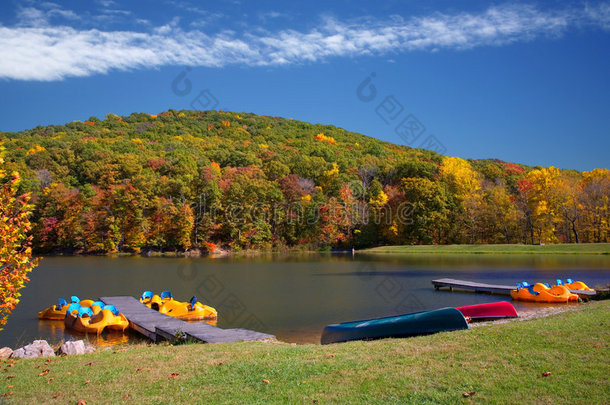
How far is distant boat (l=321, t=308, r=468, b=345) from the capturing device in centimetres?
1009

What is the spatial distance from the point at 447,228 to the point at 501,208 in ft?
21.7

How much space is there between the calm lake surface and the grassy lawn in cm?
1174

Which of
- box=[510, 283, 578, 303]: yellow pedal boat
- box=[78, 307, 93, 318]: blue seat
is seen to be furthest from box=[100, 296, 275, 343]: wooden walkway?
box=[510, 283, 578, 303]: yellow pedal boat

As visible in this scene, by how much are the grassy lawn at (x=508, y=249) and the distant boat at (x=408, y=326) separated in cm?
4081

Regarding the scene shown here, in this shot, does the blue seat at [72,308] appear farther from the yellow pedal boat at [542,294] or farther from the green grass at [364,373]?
the yellow pedal boat at [542,294]

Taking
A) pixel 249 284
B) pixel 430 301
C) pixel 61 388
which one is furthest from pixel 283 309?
pixel 61 388

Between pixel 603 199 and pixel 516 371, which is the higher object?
pixel 603 199

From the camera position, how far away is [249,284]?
1013 inches

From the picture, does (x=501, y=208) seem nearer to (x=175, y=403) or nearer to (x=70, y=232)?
(x=70, y=232)

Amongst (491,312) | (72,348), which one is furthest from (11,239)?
(491,312)

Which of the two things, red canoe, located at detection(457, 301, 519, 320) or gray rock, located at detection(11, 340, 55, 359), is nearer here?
gray rock, located at detection(11, 340, 55, 359)

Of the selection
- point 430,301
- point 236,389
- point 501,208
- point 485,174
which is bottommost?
point 430,301

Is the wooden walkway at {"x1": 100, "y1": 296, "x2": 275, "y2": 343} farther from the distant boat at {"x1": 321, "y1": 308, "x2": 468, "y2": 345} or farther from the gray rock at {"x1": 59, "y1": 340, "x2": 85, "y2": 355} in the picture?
the gray rock at {"x1": 59, "y1": 340, "x2": 85, "y2": 355}

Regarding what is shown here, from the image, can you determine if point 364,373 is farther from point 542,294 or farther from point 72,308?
point 542,294
